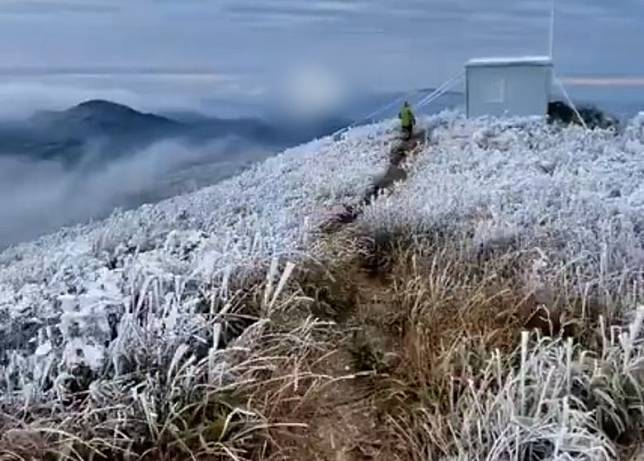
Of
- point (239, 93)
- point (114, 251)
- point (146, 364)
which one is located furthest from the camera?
point (239, 93)

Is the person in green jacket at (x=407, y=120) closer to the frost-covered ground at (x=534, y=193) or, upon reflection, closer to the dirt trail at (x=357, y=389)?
the frost-covered ground at (x=534, y=193)

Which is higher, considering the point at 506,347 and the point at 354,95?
the point at 354,95

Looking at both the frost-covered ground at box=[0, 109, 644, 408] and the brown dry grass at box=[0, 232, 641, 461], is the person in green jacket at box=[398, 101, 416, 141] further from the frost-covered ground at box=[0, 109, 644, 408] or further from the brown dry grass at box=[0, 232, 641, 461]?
the brown dry grass at box=[0, 232, 641, 461]

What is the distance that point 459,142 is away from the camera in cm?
386

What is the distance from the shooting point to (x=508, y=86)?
3680 millimetres

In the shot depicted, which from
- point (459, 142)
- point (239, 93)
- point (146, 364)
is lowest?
point (459, 142)

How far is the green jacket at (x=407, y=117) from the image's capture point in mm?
3215

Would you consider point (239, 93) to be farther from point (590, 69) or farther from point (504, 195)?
point (590, 69)

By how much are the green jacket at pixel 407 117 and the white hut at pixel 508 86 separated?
24 centimetres

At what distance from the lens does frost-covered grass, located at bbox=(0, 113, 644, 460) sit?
1680 mm

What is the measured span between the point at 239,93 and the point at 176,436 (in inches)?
53.0

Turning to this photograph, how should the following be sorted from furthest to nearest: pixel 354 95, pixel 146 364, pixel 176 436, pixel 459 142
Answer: pixel 459 142 → pixel 354 95 → pixel 146 364 → pixel 176 436

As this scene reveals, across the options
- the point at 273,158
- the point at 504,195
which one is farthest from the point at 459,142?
the point at 273,158

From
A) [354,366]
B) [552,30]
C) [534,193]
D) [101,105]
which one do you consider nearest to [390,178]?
[534,193]
